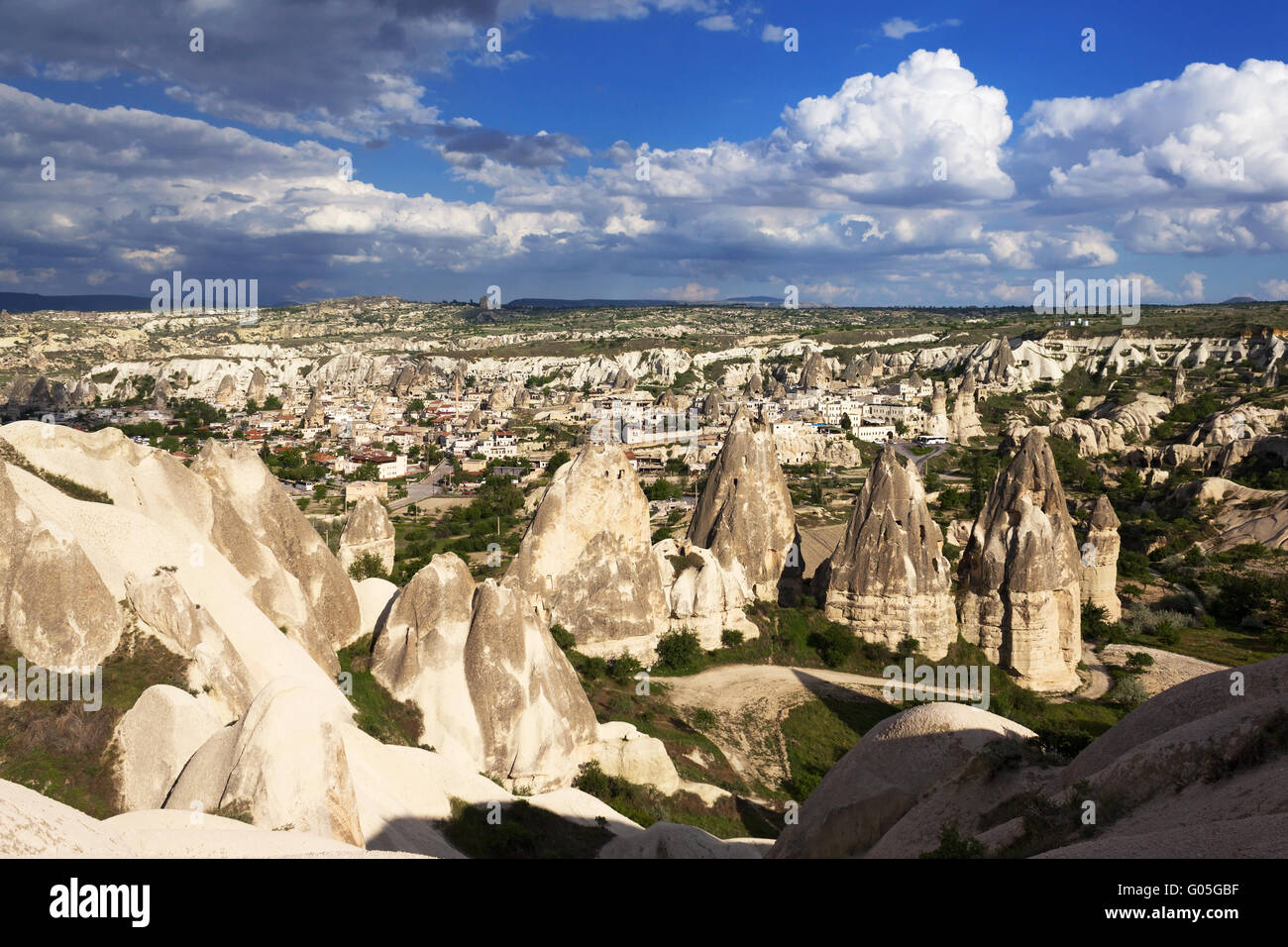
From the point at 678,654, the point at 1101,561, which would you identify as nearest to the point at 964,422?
the point at 1101,561

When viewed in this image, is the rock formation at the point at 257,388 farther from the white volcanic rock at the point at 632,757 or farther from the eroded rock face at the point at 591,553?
the white volcanic rock at the point at 632,757

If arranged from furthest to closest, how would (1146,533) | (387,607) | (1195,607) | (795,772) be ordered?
(1146,533), (1195,607), (795,772), (387,607)

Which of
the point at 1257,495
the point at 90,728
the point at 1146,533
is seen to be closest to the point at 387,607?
the point at 90,728

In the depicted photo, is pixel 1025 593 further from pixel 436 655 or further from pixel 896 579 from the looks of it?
pixel 436 655

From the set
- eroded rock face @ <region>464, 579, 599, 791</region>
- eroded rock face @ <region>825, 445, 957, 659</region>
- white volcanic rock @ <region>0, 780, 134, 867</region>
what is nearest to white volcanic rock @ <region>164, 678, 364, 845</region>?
white volcanic rock @ <region>0, 780, 134, 867</region>

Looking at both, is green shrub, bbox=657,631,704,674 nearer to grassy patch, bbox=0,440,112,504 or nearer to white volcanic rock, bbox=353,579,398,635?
white volcanic rock, bbox=353,579,398,635
